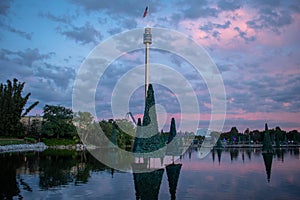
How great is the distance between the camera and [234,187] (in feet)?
64.9

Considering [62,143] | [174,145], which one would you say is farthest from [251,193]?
[62,143]

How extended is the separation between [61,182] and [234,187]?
39.4ft

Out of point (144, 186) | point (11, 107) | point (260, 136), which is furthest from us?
point (260, 136)

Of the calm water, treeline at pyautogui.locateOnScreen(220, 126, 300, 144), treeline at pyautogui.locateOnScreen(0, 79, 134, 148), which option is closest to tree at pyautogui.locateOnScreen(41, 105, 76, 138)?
treeline at pyautogui.locateOnScreen(0, 79, 134, 148)

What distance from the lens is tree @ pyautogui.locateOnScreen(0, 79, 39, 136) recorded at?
63.7 metres

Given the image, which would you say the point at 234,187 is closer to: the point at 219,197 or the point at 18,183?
the point at 219,197

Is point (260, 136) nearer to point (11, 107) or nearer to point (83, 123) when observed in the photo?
point (83, 123)

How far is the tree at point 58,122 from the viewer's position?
71.9m

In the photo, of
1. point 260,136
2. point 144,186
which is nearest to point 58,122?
point 144,186

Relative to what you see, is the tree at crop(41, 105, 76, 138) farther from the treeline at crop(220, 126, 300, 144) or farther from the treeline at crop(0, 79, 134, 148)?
the treeline at crop(220, 126, 300, 144)

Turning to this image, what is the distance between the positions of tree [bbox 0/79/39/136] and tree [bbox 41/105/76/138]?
251 inches

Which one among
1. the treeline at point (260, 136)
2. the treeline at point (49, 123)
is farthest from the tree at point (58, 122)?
the treeline at point (260, 136)

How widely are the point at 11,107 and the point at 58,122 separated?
38.6 ft

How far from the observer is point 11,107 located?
6500 centimetres
